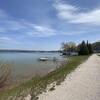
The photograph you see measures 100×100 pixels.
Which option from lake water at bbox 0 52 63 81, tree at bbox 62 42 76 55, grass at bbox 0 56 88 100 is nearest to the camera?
grass at bbox 0 56 88 100

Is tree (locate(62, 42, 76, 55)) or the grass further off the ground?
tree (locate(62, 42, 76, 55))

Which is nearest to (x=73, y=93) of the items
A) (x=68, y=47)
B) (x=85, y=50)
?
(x=85, y=50)

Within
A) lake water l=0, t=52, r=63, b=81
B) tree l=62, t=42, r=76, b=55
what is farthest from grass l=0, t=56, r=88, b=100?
tree l=62, t=42, r=76, b=55

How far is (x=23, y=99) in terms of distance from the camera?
7758 millimetres

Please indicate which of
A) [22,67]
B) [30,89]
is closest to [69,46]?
[22,67]

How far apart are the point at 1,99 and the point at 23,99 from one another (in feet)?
4.13

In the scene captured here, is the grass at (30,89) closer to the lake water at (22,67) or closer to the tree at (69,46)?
the lake water at (22,67)

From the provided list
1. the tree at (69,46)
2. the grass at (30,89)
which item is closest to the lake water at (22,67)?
the grass at (30,89)

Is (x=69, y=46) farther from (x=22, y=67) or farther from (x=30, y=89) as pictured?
(x=30, y=89)

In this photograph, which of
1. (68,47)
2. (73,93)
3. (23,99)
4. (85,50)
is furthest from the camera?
(68,47)

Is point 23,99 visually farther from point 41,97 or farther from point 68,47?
point 68,47

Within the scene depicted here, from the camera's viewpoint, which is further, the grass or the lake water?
the lake water

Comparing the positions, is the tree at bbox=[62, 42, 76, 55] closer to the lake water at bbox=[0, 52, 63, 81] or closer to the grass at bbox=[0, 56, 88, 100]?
the lake water at bbox=[0, 52, 63, 81]

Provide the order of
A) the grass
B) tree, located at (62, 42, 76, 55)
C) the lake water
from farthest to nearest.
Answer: tree, located at (62, 42, 76, 55) < the lake water < the grass
